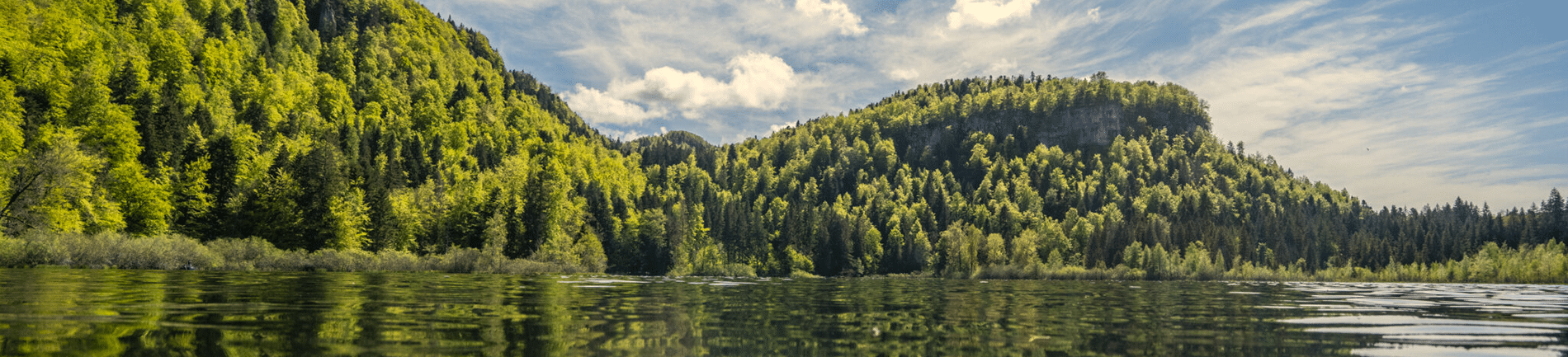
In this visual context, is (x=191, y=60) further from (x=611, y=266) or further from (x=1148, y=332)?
(x=1148, y=332)

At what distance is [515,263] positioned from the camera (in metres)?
100

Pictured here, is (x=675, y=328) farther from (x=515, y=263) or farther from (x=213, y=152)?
(x=213, y=152)

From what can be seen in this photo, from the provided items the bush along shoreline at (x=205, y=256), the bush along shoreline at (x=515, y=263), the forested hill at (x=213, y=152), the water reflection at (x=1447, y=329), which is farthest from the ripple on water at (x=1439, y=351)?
the forested hill at (x=213, y=152)

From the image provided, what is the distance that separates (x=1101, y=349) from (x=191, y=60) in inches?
6053

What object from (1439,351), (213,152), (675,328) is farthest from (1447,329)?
(213,152)

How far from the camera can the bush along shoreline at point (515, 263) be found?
54.2 meters

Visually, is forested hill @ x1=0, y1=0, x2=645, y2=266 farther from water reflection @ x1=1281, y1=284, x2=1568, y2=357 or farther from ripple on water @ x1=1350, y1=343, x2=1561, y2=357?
water reflection @ x1=1281, y1=284, x2=1568, y2=357

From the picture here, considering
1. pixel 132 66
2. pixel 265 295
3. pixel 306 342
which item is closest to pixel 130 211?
pixel 132 66

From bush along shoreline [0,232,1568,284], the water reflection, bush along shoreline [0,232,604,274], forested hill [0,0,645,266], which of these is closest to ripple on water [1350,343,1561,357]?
the water reflection

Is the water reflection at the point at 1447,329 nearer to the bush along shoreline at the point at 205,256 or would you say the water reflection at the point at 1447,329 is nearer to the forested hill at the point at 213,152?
the bush along shoreline at the point at 205,256

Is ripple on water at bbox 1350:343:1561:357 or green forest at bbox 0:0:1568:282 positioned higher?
green forest at bbox 0:0:1568:282

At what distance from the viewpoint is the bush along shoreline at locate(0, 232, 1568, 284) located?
178 ft

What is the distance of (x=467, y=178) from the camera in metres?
166

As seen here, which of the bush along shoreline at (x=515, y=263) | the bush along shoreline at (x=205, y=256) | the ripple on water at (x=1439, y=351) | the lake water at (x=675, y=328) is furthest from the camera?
the bush along shoreline at (x=515, y=263)
